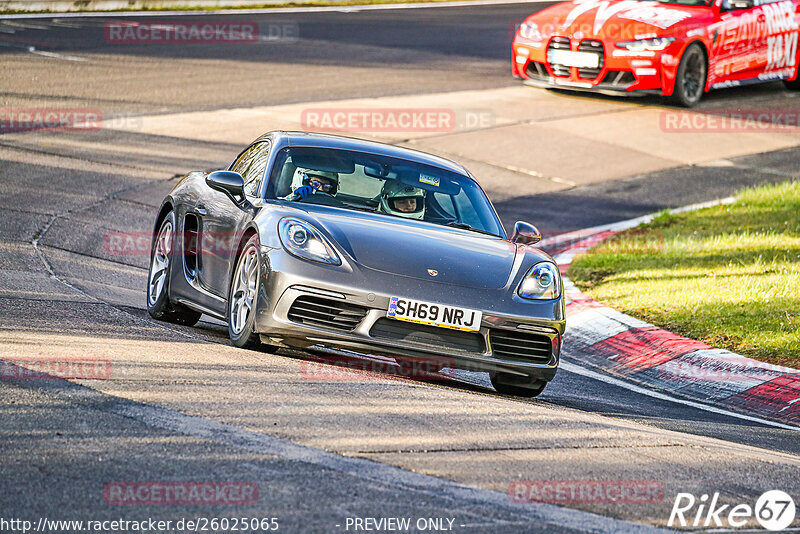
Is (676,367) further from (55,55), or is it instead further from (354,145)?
(55,55)

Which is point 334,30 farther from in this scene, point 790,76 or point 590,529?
point 590,529

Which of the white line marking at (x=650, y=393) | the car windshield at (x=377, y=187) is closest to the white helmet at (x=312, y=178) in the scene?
the car windshield at (x=377, y=187)

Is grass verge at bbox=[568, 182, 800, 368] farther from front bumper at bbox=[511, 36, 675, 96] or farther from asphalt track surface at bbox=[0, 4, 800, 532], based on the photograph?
front bumper at bbox=[511, 36, 675, 96]

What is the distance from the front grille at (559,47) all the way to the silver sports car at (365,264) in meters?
10.3

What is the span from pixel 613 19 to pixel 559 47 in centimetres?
90

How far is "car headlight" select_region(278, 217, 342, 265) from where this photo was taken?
6.83 metres

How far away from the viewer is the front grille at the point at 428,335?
671 cm

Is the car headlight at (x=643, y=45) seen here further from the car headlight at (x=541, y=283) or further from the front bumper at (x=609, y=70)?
the car headlight at (x=541, y=283)

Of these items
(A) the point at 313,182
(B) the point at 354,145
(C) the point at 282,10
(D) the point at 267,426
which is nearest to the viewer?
(D) the point at 267,426

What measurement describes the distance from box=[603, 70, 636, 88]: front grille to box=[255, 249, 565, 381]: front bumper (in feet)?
38.3

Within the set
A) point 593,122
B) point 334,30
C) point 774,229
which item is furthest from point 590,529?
point 334,30

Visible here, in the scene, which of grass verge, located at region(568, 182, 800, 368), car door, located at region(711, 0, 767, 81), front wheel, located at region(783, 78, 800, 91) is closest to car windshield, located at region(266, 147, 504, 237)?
grass verge, located at region(568, 182, 800, 368)

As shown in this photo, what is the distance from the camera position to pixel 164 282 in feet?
27.9

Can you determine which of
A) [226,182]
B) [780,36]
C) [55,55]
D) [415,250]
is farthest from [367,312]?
[780,36]
